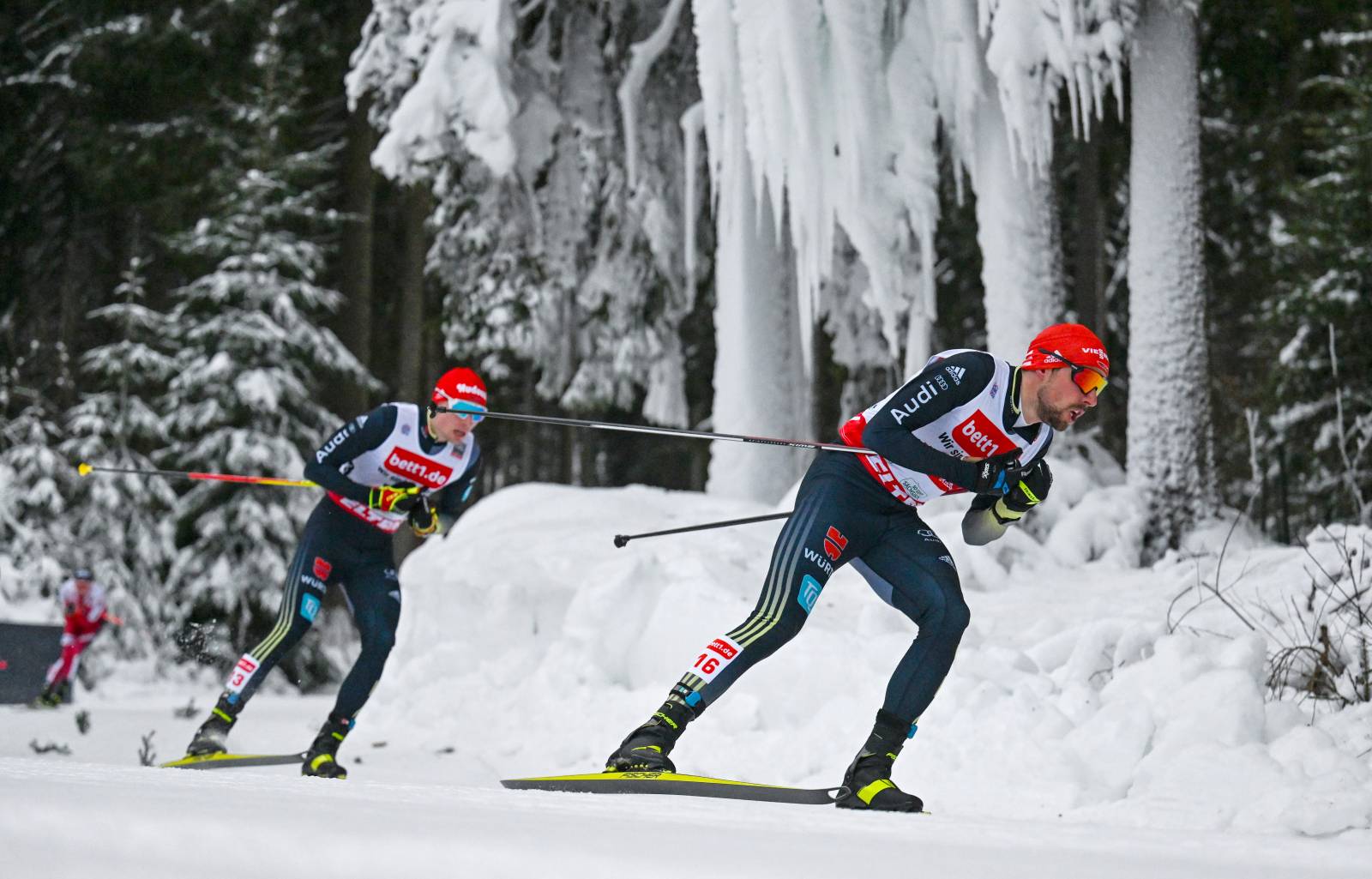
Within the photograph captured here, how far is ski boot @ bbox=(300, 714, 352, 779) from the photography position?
6.05 metres

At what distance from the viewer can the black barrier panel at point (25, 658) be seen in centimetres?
1102

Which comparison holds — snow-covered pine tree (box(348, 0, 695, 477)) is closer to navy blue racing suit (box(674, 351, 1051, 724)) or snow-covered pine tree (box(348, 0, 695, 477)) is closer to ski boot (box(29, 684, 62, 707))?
ski boot (box(29, 684, 62, 707))

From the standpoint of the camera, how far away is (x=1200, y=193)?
9.30m

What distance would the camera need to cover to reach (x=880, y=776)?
443cm

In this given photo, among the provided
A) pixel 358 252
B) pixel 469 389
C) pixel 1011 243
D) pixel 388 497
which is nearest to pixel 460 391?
pixel 469 389

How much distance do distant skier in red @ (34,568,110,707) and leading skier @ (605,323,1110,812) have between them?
9.70 meters

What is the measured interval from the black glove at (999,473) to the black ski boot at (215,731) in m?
3.74

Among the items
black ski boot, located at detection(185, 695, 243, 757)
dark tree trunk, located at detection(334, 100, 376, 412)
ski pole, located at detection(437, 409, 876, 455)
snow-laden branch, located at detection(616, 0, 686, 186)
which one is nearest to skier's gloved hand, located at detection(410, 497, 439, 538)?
ski pole, located at detection(437, 409, 876, 455)

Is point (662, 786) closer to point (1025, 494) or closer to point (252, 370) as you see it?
point (1025, 494)

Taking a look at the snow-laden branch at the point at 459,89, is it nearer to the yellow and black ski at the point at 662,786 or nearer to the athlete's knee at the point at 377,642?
the athlete's knee at the point at 377,642

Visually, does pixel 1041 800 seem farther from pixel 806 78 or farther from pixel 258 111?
pixel 258 111

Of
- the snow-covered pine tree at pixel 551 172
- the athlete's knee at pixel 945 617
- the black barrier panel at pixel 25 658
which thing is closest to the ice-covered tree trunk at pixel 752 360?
the snow-covered pine tree at pixel 551 172

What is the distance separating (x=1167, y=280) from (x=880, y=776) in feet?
19.7

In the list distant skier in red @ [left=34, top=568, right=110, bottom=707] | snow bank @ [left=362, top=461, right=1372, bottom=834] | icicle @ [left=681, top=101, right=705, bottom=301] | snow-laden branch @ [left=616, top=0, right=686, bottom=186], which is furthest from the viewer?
distant skier in red @ [left=34, top=568, right=110, bottom=707]
